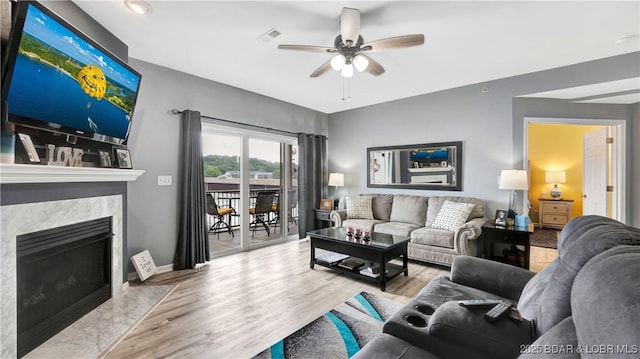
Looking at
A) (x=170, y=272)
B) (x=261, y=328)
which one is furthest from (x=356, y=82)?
(x=170, y=272)

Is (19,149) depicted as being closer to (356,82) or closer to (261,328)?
(261,328)

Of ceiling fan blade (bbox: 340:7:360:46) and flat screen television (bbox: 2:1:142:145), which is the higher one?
ceiling fan blade (bbox: 340:7:360:46)

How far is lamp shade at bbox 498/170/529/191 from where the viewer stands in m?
3.47

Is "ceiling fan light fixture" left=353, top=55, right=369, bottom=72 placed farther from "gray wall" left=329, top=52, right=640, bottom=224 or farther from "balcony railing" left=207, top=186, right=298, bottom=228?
"balcony railing" left=207, top=186, right=298, bottom=228

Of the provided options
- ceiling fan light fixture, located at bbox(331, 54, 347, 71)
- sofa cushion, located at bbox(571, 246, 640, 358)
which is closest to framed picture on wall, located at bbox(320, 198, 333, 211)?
ceiling fan light fixture, located at bbox(331, 54, 347, 71)

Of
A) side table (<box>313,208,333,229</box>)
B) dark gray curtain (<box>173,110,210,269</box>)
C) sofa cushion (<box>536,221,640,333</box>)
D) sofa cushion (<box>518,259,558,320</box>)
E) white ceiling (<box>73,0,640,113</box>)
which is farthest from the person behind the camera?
side table (<box>313,208,333,229</box>)

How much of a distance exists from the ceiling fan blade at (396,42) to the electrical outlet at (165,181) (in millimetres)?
2945

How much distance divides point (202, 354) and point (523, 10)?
12.4ft

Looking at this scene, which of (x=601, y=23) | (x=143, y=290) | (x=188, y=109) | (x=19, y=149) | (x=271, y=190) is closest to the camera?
(x=19, y=149)

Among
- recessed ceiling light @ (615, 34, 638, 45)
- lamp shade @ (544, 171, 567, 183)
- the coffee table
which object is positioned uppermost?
recessed ceiling light @ (615, 34, 638, 45)

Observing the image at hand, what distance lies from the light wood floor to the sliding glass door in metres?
0.82

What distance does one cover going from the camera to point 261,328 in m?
2.19

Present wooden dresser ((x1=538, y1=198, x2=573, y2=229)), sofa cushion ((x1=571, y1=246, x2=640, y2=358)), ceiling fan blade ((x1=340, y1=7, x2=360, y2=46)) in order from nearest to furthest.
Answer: sofa cushion ((x1=571, y1=246, x2=640, y2=358)) → ceiling fan blade ((x1=340, y1=7, x2=360, y2=46)) → wooden dresser ((x1=538, y1=198, x2=573, y2=229))

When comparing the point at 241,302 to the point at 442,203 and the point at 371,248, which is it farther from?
the point at 442,203
